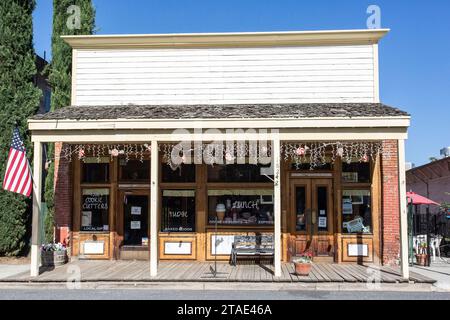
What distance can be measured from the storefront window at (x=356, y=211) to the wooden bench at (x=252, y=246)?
7.16 feet

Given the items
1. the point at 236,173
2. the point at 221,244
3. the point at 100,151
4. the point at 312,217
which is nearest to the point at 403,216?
the point at 312,217

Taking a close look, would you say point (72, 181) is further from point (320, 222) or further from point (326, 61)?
point (326, 61)

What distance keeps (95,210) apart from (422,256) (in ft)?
30.9

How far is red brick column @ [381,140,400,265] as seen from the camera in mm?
12945

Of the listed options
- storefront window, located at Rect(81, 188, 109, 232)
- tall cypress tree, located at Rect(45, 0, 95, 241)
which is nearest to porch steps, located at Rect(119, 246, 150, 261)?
storefront window, located at Rect(81, 188, 109, 232)

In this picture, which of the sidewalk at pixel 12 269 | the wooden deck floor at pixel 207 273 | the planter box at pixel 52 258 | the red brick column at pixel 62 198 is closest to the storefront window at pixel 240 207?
the wooden deck floor at pixel 207 273

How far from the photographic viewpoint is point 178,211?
45.0 ft

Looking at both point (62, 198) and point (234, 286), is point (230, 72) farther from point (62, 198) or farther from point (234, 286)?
point (234, 286)

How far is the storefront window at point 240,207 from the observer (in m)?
13.6

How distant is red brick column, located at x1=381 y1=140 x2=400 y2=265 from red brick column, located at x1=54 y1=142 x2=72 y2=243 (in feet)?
28.7

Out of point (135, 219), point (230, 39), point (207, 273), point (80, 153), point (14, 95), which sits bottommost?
point (207, 273)

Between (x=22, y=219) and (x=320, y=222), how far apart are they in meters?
8.66

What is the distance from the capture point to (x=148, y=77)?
14062 millimetres

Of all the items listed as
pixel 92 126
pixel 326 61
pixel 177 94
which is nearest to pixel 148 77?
pixel 177 94
